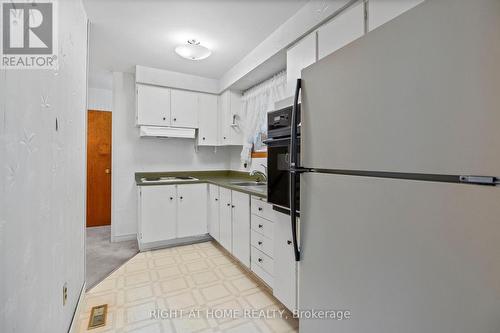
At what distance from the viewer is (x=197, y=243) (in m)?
3.33

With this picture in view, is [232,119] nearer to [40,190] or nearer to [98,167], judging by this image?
[98,167]

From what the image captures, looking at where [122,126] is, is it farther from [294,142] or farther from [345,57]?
[345,57]

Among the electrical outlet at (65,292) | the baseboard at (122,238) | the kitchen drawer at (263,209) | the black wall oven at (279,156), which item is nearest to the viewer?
the electrical outlet at (65,292)

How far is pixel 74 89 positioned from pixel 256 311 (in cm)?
209

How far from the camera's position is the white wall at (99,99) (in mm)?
4062

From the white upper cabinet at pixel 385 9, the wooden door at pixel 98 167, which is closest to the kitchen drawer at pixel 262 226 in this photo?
the white upper cabinet at pixel 385 9

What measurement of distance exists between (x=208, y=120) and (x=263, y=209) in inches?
81.7

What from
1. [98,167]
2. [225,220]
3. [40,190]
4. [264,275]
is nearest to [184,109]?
[225,220]

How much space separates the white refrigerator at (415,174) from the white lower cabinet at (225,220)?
1766 mm

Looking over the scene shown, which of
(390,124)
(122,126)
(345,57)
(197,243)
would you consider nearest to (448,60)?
(390,124)

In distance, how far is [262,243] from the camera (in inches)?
81.7

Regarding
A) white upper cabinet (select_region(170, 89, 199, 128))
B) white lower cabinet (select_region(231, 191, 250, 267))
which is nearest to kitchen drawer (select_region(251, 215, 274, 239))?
white lower cabinet (select_region(231, 191, 250, 267))

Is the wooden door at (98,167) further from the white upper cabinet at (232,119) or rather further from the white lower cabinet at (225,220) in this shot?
the white lower cabinet at (225,220)

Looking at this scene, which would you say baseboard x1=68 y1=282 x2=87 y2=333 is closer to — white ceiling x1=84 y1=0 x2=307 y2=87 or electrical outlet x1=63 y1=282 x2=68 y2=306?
electrical outlet x1=63 y1=282 x2=68 y2=306
